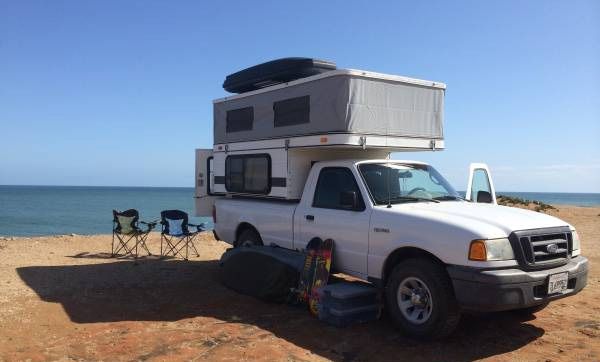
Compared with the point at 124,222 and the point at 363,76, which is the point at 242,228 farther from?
the point at 124,222

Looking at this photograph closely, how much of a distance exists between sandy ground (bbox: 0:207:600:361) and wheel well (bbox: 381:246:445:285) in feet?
2.11

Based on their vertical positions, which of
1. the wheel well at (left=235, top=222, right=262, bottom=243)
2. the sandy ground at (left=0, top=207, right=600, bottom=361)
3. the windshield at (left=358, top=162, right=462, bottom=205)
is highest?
the windshield at (left=358, top=162, right=462, bottom=205)

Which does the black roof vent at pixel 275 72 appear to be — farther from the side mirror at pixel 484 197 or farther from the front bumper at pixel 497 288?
the front bumper at pixel 497 288

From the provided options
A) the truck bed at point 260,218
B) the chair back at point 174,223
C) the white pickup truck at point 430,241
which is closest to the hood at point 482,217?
the white pickup truck at point 430,241

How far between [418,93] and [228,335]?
13.5ft

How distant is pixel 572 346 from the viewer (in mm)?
5168

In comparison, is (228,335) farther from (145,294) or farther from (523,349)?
(523,349)

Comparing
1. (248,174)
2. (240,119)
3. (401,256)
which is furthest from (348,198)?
(240,119)

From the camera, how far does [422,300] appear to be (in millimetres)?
5344

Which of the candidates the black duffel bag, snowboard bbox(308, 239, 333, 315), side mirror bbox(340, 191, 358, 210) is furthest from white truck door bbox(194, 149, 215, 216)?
side mirror bbox(340, 191, 358, 210)

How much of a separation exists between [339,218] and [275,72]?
278 cm

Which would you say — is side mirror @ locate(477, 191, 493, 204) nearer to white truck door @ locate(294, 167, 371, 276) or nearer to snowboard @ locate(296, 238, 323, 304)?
white truck door @ locate(294, 167, 371, 276)

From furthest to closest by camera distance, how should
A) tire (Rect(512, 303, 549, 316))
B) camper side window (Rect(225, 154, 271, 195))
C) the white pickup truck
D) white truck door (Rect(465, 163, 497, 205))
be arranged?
camper side window (Rect(225, 154, 271, 195))
white truck door (Rect(465, 163, 497, 205))
tire (Rect(512, 303, 549, 316))
the white pickup truck

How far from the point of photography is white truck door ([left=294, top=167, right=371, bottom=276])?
6059mm
